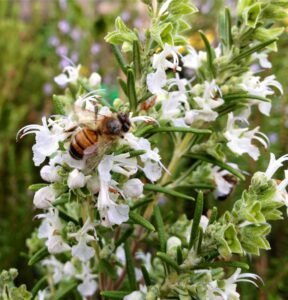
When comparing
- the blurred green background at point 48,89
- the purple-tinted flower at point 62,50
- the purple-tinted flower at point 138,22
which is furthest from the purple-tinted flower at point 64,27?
the purple-tinted flower at point 138,22

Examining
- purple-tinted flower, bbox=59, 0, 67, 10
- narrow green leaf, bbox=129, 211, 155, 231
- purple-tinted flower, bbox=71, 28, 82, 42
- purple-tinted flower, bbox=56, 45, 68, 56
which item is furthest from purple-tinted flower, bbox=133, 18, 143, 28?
narrow green leaf, bbox=129, 211, 155, 231

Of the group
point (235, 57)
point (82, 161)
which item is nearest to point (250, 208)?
point (82, 161)

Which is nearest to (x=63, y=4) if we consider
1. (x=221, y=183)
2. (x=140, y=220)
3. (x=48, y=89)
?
(x=48, y=89)

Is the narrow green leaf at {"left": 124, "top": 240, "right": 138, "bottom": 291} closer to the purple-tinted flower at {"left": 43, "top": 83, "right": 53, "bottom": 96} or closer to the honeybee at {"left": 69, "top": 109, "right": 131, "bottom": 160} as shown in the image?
the honeybee at {"left": 69, "top": 109, "right": 131, "bottom": 160}

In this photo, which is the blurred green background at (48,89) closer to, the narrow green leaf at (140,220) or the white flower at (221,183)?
the white flower at (221,183)

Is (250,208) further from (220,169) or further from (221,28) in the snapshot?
(221,28)

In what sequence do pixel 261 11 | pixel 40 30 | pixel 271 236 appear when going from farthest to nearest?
pixel 40 30, pixel 271 236, pixel 261 11

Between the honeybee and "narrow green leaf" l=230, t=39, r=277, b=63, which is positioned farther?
"narrow green leaf" l=230, t=39, r=277, b=63
